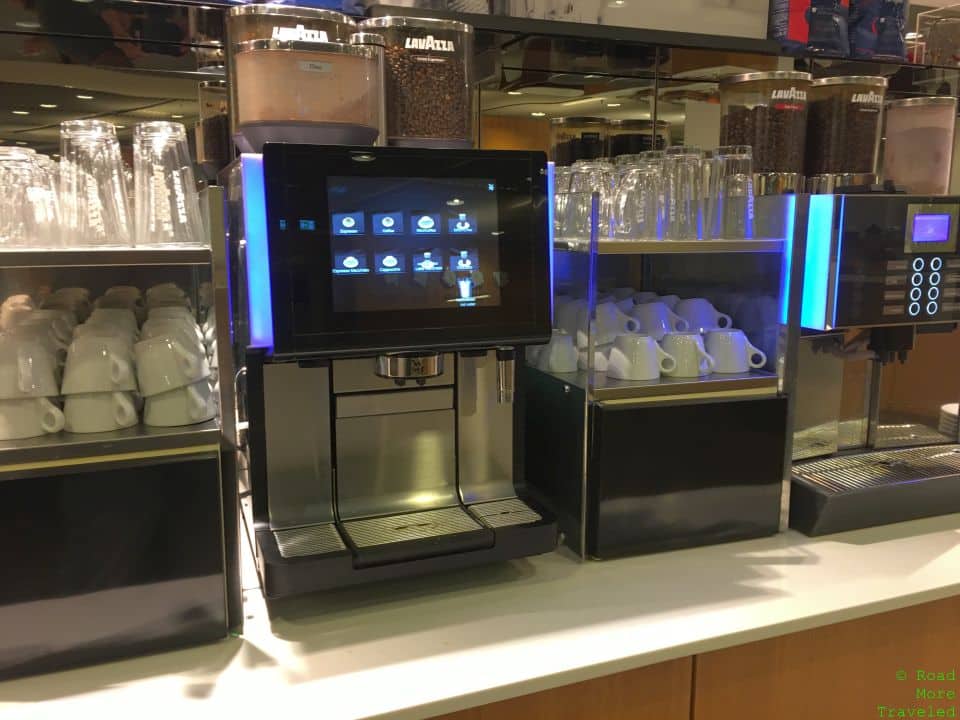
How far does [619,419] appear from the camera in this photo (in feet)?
4.20

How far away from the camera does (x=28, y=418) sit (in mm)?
1007

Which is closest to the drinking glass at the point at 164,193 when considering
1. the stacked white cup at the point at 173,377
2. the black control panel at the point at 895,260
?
the stacked white cup at the point at 173,377

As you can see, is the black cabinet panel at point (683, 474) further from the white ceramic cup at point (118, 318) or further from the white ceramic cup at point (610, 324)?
the white ceramic cup at point (118, 318)

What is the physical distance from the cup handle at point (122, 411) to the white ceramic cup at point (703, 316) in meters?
0.96

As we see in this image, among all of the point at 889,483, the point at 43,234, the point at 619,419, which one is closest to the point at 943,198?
the point at 889,483

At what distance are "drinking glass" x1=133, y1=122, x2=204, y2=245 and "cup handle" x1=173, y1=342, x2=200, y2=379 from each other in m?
0.15

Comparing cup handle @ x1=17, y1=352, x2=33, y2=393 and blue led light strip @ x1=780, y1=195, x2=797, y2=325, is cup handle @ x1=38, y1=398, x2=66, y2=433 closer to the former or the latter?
cup handle @ x1=17, y1=352, x2=33, y2=393

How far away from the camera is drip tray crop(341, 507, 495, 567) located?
1.11 meters

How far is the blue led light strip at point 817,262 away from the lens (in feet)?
4.49

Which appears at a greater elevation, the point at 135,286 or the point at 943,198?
the point at 943,198

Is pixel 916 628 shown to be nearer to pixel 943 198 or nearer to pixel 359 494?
pixel 943 198

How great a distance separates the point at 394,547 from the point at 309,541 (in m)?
0.12

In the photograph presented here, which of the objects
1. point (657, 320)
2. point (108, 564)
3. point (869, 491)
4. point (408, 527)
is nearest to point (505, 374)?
point (408, 527)

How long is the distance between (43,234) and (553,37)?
0.95 m
